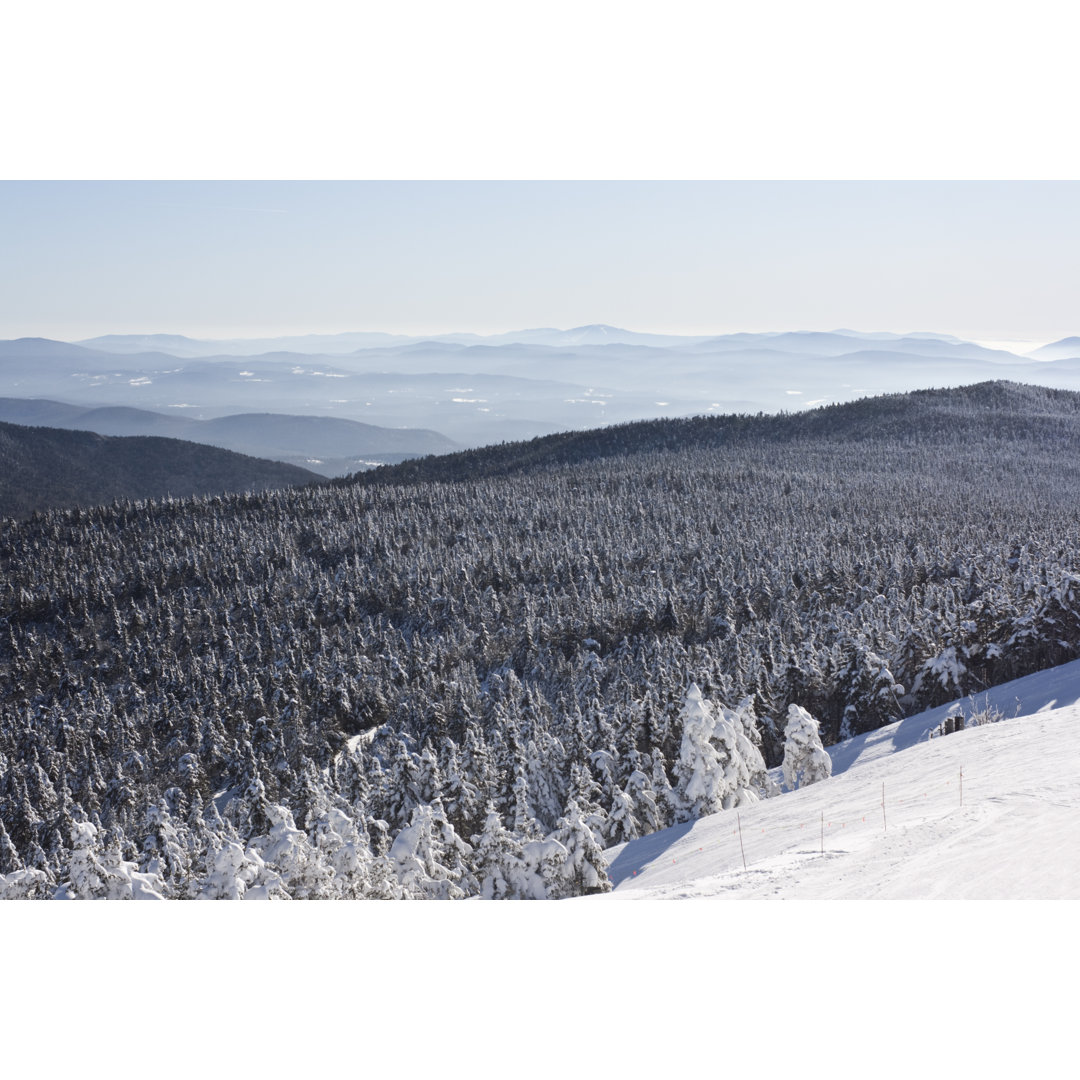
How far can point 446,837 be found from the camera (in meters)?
30.5

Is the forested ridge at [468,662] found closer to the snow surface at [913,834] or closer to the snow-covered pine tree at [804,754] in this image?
the snow-covered pine tree at [804,754]

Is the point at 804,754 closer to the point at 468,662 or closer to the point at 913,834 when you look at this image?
the point at 913,834

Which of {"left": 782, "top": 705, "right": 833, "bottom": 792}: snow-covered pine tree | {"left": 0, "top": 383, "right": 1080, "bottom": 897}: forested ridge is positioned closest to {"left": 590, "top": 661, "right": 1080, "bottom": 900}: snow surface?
{"left": 0, "top": 383, "right": 1080, "bottom": 897}: forested ridge

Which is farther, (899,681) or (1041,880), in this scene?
(899,681)

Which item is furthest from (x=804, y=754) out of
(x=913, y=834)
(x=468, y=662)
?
(x=468, y=662)

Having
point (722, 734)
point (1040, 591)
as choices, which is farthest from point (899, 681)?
point (722, 734)

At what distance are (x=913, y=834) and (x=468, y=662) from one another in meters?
87.6

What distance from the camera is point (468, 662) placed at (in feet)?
331

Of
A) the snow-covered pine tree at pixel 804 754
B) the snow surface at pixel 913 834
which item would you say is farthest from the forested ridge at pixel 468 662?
the snow surface at pixel 913 834

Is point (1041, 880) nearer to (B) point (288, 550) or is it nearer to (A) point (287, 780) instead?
(A) point (287, 780)

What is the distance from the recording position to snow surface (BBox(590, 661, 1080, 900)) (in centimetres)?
1227

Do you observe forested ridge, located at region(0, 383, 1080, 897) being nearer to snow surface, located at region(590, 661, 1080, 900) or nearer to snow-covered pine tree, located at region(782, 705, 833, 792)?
snow-covered pine tree, located at region(782, 705, 833, 792)

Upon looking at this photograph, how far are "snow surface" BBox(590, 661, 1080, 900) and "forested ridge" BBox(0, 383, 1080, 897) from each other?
455 centimetres

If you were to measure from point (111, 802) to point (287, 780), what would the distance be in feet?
58.5
